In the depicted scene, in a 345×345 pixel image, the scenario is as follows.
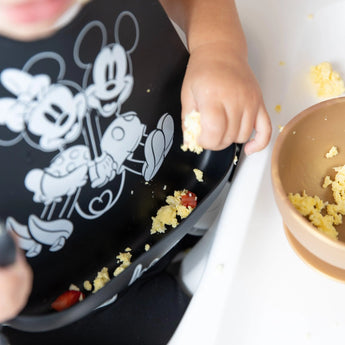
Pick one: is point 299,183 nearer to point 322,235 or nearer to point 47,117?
point 322,235

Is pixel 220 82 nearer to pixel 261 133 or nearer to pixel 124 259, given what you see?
pixel 261 133

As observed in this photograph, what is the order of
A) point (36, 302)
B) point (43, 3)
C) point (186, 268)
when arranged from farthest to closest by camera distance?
1. point (186, 268)
2. point (36, 302)
3. point (43, 3)

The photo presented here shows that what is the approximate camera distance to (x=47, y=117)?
492mm

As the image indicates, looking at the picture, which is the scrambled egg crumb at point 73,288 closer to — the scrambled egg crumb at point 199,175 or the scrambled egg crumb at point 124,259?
the scrambled egg crumb at point 124,259

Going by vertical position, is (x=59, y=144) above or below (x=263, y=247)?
above

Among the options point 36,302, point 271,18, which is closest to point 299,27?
point 271,18

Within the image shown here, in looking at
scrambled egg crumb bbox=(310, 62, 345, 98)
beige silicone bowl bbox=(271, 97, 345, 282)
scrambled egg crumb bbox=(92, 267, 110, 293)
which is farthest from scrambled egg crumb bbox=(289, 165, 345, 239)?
scrambled egg crumb bbox=(92, 267, 110, 293)

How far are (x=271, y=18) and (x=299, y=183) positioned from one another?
0.85 feet

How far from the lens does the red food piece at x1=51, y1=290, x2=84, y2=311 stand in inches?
23.5

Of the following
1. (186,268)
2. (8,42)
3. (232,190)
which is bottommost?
(186,268)

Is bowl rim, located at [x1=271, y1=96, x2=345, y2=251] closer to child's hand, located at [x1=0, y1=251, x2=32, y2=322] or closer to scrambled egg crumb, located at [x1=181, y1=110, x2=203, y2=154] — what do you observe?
scrambled egg crumb, located at [x1=181, y1=110, x2=203, y2=154]

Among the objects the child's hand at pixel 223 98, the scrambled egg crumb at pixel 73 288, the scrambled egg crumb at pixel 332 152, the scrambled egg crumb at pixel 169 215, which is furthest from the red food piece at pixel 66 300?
the scrambled egg crumb at pixel 332 152

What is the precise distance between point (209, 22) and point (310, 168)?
20cm

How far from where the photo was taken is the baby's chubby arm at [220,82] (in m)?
0.56
